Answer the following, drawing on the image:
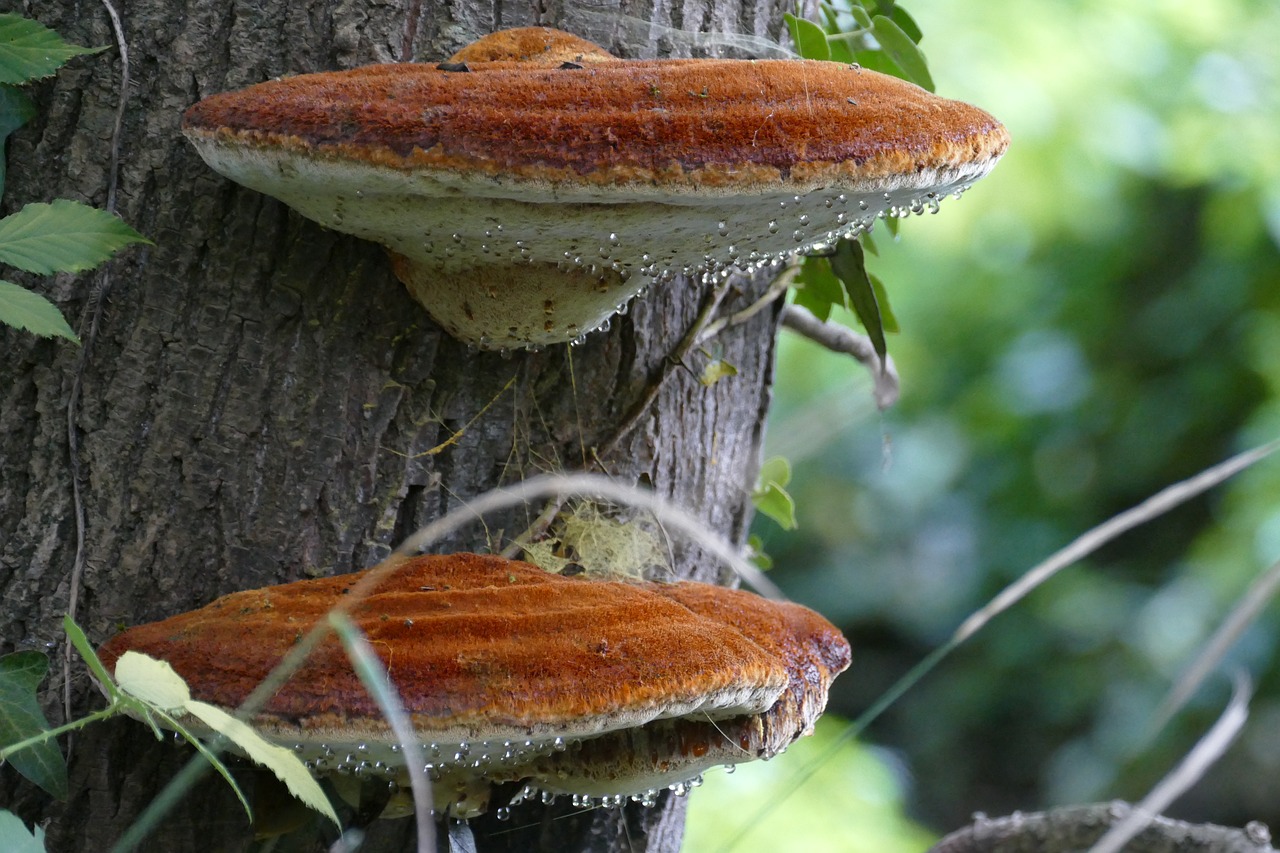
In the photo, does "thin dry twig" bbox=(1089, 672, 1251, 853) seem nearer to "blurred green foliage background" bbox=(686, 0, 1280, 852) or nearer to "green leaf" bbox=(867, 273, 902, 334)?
"green leaf" bbox=(867, 273, 902, 334)

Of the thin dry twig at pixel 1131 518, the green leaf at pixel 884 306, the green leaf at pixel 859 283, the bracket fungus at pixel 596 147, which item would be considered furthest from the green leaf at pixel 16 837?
the green leaf at pixel 884 306

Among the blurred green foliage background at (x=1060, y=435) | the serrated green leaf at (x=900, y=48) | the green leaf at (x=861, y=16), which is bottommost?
the blurred green foliage background at (x=1060, y=435)

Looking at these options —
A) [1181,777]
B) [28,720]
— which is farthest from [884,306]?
[28,720]

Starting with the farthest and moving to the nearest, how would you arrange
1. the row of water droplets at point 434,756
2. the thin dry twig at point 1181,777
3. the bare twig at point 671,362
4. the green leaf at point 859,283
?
the green leaf at point 859,283, the bare twig at point 671,362, the row of water droplets at point 434,756, the thin dry twig at point 1181,777

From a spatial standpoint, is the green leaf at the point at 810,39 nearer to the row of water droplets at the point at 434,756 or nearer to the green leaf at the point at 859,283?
the green leaf at the point at 859,283

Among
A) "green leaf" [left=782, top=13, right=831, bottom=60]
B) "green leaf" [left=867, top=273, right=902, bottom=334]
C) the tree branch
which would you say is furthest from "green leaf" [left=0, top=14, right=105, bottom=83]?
the tree branch

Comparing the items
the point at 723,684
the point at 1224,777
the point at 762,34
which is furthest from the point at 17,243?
the point at 1224,777

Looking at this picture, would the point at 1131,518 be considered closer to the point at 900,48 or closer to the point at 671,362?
the point at 671,362
